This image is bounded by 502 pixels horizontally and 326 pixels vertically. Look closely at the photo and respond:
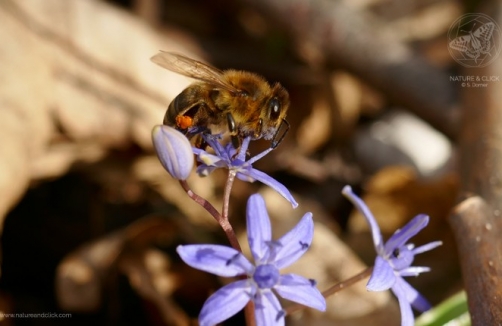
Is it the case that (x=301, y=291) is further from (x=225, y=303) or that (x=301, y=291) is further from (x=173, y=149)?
(x=173, y=149)

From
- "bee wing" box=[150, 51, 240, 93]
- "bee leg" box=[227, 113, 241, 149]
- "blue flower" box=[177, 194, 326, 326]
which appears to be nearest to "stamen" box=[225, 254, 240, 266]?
"blue flower" box=[177, 194, 326, 326]

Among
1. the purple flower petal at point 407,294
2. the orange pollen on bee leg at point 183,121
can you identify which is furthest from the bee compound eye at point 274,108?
the purple flower petal at point 407,294

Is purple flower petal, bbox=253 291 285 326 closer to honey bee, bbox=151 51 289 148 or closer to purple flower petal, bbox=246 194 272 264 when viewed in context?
purple flower petal, bbox=246 194 272 264

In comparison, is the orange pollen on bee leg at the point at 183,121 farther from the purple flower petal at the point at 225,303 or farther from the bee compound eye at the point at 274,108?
the purple flower petal at the point at 225,303

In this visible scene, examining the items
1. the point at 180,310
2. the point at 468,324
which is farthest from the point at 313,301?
the point at 180,310

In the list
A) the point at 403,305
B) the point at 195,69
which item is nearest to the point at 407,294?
the point at 403,305

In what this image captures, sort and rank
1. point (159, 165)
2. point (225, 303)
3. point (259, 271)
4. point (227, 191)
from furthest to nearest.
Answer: point (159, 165)
point (227, 191)
point (259, 271)
point (225, 303)

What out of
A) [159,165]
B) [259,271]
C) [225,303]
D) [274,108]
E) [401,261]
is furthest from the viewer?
[159,165]
